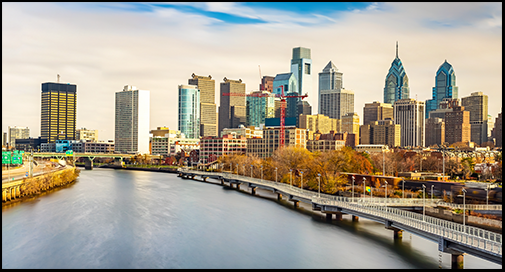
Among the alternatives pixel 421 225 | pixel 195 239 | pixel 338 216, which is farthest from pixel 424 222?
pixel 195 239

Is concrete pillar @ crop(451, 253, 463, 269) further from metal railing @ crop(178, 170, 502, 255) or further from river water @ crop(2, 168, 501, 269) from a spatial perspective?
metal railing @ crop(178, 170, 502, 255)

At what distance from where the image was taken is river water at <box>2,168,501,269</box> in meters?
40.5

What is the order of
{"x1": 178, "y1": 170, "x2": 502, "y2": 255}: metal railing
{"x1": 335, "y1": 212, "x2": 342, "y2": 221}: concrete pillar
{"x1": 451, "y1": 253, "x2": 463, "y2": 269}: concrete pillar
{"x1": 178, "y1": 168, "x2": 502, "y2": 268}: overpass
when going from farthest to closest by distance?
1. {"x1": 335, "y1": 212, "x2": 342, "y2": 221}: concrete pillar
2. {"x1": 451, "y1": 253, "x2": 463, "y2": 269}: concrete pillar
3. {"x1": 178, "y1": 170, "x2": 502, "y2": 255}: metal railing
4. {"x1": 178, "y1": 168, "x2": 502, "y2": 268}: overpass

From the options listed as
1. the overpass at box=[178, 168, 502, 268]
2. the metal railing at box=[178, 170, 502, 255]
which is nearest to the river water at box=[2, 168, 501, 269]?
the overpass at box=[178, 168, 502, 268]

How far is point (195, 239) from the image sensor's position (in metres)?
48.9

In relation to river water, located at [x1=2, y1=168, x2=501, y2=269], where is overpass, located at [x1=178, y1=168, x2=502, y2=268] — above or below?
above

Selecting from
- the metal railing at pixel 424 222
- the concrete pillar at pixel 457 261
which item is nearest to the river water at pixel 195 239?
the concrete pillar at pixel 457 261

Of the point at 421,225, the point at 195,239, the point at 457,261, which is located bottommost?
the point at 195,239

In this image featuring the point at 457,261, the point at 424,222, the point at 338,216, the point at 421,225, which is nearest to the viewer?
the point at 457,261

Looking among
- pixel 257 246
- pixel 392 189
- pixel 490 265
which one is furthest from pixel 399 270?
pixel 392 189

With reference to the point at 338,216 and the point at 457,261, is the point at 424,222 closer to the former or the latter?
the point at 457,261

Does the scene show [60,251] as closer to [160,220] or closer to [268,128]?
[160,220]

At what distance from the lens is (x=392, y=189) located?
76688 millimetres

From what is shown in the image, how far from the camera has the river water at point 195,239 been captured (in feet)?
133
